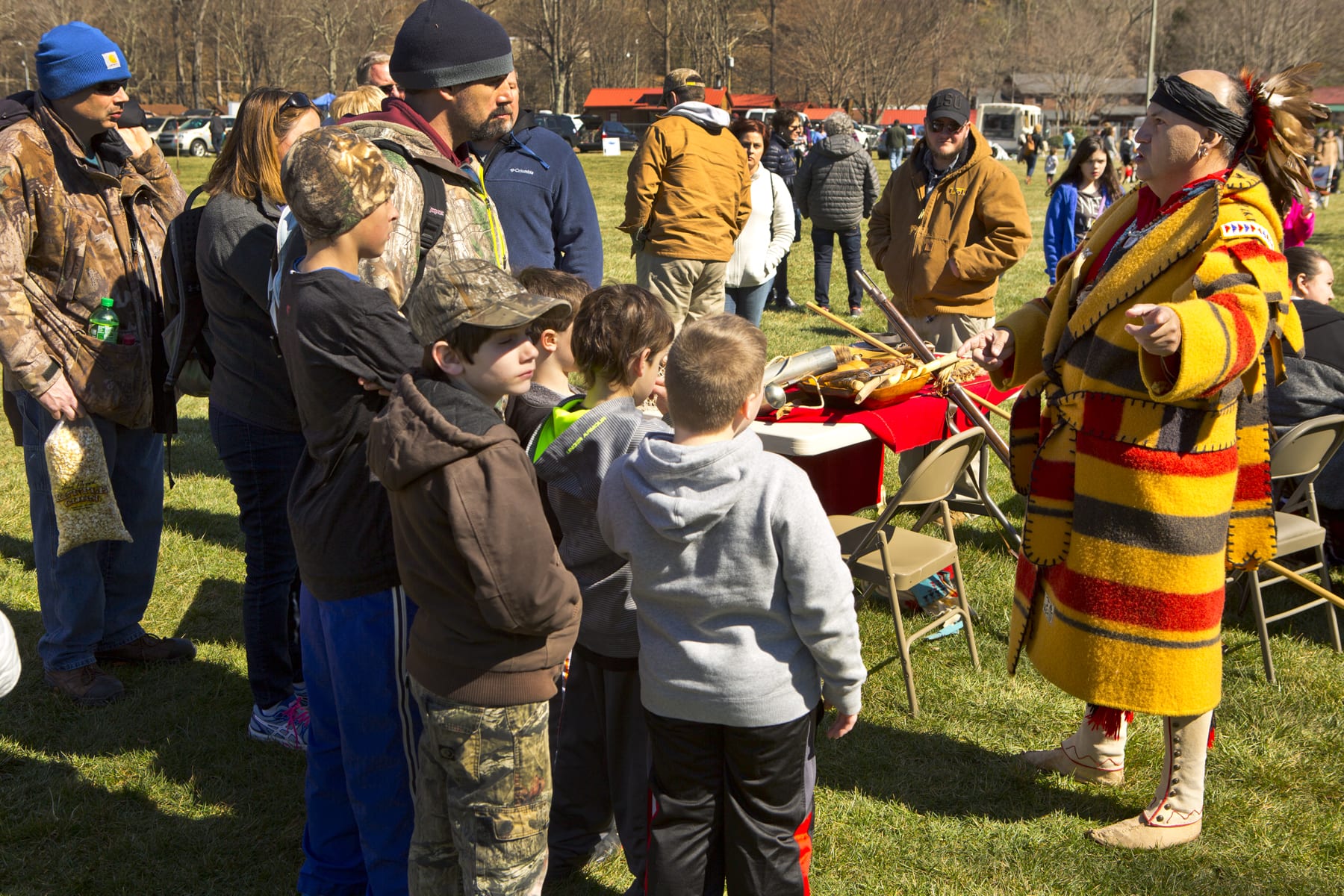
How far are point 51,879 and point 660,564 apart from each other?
2.08 meters

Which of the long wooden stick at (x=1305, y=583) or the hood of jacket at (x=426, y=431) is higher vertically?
the hood of jacket at (x=426, y=431)

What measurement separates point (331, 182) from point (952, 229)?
4131 mm

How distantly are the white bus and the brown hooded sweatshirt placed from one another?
165ft

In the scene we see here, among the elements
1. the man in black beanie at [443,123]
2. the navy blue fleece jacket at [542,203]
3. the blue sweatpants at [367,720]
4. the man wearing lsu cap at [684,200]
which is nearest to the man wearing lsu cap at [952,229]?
the man wearing lsu cap at [684,200]

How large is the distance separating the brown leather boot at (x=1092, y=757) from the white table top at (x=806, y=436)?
1.15 meters

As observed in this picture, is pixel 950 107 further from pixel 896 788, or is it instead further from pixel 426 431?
pixel 426 431

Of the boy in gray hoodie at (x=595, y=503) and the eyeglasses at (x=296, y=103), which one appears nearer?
the boy in gray hoodie at (x=595, y=503)

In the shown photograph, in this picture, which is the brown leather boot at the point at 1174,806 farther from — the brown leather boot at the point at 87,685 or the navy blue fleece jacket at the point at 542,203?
the brown leather boot at the point at 87,685

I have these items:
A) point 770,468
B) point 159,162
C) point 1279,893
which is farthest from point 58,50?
point 1279,893

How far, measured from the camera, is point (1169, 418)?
2.74m

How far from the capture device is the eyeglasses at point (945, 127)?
5691 mm

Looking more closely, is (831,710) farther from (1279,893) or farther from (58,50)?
(58,50)

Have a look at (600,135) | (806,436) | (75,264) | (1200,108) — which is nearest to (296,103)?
(75,264)

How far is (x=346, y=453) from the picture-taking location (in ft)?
7.87
